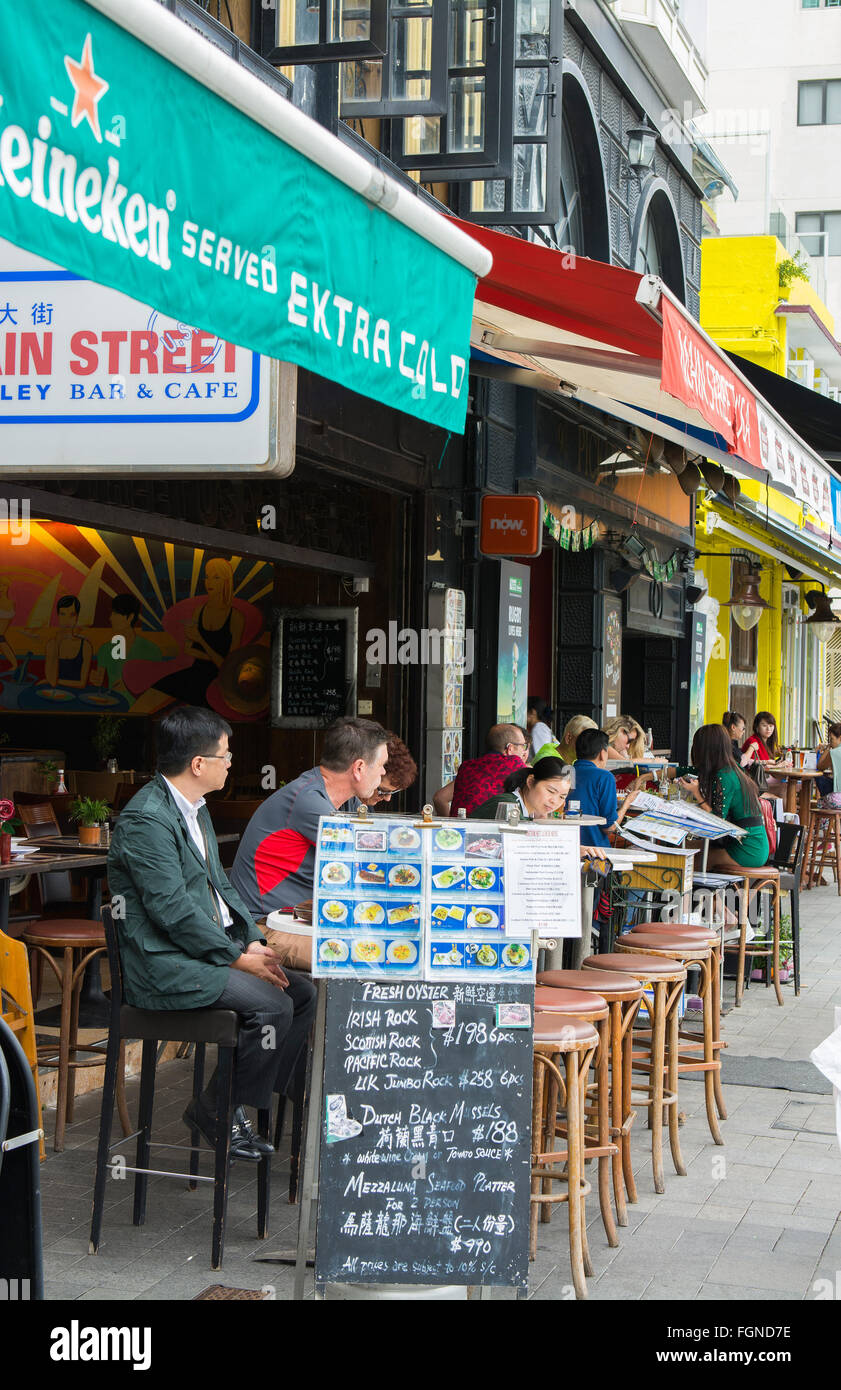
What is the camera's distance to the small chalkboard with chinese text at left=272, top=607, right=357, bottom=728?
32.7 feet

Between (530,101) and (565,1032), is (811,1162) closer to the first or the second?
(565,1032)

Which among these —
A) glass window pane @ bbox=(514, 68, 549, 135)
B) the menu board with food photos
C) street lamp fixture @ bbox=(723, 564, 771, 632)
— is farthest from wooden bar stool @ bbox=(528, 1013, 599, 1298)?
street lamp fixture @ bbox=(723, 564, 771, 632)

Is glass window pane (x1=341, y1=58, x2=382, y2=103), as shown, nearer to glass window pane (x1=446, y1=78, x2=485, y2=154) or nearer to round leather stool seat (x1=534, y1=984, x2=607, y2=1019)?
glass window pane (x1=446, y1=78, x2=485, y2=154)

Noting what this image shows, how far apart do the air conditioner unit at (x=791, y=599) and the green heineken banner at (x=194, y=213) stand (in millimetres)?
24265

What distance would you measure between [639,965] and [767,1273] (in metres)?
1.28

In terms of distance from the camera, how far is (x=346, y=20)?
22.1ft

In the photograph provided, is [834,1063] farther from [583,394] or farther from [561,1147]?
[583,394]

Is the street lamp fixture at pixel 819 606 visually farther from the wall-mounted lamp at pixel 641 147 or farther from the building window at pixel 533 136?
the building window at pixel 533 136

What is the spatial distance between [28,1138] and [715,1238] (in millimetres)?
2990

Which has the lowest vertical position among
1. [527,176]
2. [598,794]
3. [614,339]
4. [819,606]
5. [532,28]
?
[598,794]

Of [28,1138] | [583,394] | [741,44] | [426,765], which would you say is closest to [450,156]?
[583,394]

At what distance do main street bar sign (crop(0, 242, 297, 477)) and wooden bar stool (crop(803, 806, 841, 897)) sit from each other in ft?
35.4

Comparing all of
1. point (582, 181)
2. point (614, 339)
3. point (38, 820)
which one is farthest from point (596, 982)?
point (582, 181)

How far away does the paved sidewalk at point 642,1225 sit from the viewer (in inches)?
180
